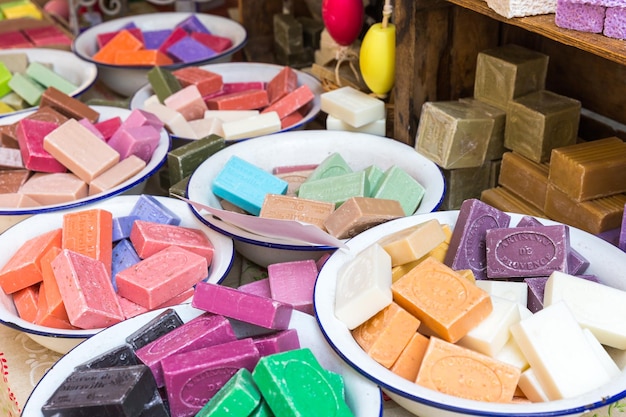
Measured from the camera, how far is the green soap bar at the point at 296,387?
866 mm

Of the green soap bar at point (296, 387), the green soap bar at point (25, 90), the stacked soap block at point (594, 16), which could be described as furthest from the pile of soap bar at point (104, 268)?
the green soap bar at point (25, 90)

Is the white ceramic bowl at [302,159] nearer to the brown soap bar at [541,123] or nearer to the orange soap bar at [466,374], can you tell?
the brown soap bar at [541,123]

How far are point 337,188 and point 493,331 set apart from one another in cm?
52

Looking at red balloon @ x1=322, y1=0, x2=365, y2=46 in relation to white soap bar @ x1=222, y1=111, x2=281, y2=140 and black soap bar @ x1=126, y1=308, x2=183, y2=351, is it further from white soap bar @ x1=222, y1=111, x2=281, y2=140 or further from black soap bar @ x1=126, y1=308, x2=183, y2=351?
black soap bar @ x1=126, y1=308, x2=183, y2=351

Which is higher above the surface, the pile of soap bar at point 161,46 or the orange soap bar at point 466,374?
the pile of soap bar at point 161,46

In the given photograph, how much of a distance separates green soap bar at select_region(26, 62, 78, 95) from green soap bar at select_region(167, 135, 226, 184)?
714 mm

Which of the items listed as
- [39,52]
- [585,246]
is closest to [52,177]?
[39,52]

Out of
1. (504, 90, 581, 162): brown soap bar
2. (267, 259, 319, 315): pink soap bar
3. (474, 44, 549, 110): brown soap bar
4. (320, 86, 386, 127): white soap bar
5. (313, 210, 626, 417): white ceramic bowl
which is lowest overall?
(267, 259, 319, 315): pink soap bar

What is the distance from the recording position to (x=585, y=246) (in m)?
1.13

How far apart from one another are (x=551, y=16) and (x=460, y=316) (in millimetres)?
502

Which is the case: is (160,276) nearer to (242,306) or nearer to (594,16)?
(242,306)

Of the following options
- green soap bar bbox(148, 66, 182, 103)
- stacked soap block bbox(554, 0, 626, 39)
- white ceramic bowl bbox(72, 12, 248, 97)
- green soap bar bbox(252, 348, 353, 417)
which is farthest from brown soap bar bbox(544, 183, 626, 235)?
white ceramic bowl bbox(72, 12, 248, 97)

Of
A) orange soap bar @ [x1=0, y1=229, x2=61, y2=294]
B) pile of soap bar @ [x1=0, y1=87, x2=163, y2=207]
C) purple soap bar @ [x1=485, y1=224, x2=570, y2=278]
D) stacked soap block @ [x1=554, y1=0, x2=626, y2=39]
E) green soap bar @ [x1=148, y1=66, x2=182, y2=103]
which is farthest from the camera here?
green soap bar @ [x1=148, y1=66, x2=182, y2=103]

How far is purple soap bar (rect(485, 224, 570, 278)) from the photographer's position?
3.55 ft
